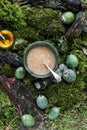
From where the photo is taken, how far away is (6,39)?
11.2 ft

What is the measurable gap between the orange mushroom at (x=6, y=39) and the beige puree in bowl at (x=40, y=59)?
0.57ft

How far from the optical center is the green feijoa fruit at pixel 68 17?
135 inches

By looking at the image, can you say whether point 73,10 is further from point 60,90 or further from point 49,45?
point 60,90

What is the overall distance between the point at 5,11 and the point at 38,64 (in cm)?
47

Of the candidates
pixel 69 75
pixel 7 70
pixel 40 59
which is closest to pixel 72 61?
pixel 69 75

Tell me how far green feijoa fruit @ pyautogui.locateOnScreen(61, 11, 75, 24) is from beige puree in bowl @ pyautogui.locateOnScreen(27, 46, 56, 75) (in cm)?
25

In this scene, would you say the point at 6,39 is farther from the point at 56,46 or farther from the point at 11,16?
the point at 56,46

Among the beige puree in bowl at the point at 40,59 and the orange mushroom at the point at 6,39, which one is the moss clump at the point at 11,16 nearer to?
the orange mushroom at the point at 6,39

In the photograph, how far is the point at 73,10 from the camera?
346 centimetres

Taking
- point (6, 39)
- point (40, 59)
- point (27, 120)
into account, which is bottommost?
point (27, 120)

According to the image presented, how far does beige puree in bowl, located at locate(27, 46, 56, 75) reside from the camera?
11.0 feet

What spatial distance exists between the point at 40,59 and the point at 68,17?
1.24ft

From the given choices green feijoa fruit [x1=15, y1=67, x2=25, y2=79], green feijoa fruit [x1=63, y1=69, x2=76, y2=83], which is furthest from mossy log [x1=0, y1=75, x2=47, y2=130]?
green feijoa fruit [x1=63, y1=69, x2=76, y2=83]

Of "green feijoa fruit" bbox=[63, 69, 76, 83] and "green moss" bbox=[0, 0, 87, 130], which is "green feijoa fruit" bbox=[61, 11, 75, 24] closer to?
"green moss" bbox=[0, 0, 87, 130]
